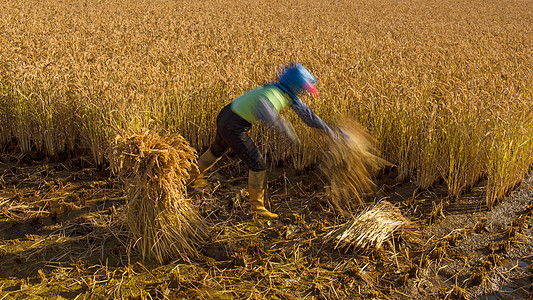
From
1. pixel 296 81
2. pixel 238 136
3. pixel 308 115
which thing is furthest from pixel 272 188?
pixel 296 81

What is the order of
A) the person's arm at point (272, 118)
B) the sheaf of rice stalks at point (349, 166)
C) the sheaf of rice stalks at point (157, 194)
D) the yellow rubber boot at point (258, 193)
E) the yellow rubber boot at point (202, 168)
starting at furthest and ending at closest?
the yellow rubber boot at point (202, 168), the yellow rubber boot at point (258, 193), the sheaf of rice stalks at point (349, 166), the person's arm at point (272, 118), the sheaf of rice stalks at point (157, 194)

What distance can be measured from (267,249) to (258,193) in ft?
1.57

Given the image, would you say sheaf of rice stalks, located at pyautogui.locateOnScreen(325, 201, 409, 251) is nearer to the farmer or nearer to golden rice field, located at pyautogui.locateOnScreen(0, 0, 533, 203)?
the farmer

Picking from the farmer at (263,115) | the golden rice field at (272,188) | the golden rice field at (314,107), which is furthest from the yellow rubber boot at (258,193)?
the golden rice field at (314,107)

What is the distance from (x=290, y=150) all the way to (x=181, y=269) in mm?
1957

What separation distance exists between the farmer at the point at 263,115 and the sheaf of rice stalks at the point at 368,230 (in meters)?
0.61

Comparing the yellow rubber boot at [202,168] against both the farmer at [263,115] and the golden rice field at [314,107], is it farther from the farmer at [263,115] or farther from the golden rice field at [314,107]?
the golden rice field at [314,107]

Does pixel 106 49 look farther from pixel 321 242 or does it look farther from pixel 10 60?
pixel 321 242

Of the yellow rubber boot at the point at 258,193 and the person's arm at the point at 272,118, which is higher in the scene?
the person's arm at the point at 272,118

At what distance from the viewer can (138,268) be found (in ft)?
9.39

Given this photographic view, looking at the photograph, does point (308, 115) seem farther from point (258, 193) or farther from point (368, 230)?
point (368, 230)

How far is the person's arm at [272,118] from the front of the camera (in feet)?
9.87

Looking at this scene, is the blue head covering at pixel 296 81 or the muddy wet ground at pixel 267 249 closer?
the muddy wet ground at pixel 267 249

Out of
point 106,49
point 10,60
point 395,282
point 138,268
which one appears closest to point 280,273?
point 395,282
